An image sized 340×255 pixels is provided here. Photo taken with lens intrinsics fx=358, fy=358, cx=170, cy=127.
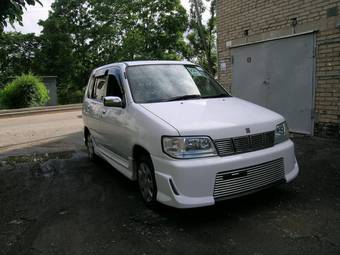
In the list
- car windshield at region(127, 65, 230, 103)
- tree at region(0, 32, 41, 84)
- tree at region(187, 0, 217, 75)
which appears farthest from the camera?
tree at region(0, 32, 41, 84)

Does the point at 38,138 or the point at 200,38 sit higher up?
the point at 200,38

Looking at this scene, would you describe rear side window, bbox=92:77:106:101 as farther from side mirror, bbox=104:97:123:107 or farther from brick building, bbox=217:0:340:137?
brick building, bbox=217:0:340:137

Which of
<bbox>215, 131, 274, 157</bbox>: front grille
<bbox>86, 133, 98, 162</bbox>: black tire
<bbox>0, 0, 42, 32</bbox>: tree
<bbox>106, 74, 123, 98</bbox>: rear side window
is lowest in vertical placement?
<bbox>86, 133, 98, 162</bbox>: black tire

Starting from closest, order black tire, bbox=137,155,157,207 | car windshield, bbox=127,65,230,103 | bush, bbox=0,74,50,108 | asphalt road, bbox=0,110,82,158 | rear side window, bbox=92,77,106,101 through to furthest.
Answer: black tire, bbox=137,155,157,207 < car windshield, bbox=127,65,230,103 < rear side window, bbox=92,77,106,101 < asphalt road, bbox=0,110,82,158 < bush, bbox=0,74,50,108

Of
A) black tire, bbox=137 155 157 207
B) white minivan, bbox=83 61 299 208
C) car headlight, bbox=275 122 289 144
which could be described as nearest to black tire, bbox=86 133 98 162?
white minivan, bbox=83 61 299 208

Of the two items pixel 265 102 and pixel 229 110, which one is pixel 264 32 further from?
pixel 229 110

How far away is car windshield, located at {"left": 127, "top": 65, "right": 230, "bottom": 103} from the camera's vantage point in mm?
4859

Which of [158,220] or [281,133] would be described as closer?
[158,220]

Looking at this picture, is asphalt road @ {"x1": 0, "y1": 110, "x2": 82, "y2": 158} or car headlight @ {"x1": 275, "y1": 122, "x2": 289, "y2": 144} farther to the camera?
asphalt road @ {"x1": 0, "y1": 110, "x2": 82, "y2": 158}

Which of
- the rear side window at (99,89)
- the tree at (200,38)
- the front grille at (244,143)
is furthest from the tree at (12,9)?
the tree at (200,38)

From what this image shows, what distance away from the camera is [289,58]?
850cm

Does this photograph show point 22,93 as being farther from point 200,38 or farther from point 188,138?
point 200,38

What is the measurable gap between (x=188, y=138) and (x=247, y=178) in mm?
823

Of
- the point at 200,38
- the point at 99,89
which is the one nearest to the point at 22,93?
the point at 99,89
